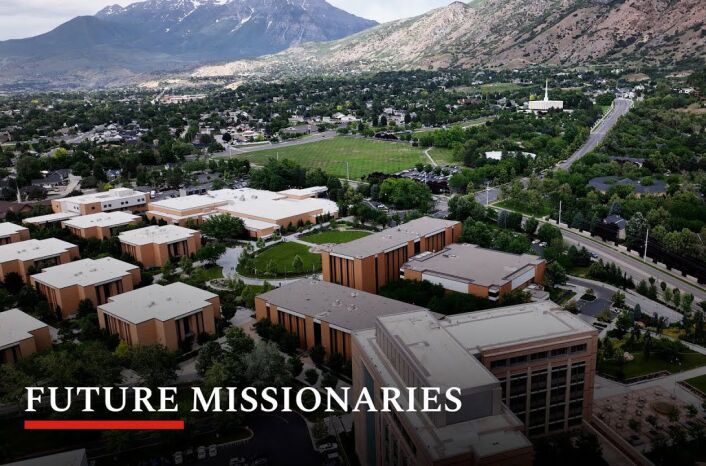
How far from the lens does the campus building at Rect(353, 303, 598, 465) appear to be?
14125 millimetres

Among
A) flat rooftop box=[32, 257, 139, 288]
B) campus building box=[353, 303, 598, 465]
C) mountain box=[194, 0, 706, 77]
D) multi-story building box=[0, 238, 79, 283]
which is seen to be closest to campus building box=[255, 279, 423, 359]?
campus building box=[353, 303, 598, 465]

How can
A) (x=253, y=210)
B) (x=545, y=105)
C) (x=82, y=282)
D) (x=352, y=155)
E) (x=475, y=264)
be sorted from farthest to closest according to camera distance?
(x=545, y=105), (x=352, y=155), (x=253, y=210), (x=82, y=282), (x=475, y=264)

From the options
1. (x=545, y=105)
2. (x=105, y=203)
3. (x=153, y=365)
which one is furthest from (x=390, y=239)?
(x=545, y=105)

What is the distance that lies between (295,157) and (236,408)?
5500 cm

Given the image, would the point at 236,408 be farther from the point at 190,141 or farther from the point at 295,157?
the point at 190,141

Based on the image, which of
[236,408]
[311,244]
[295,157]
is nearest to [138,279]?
[311,244]

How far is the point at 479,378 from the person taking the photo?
1517 centimetres

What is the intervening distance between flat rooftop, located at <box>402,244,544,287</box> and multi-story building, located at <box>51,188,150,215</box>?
28876mm

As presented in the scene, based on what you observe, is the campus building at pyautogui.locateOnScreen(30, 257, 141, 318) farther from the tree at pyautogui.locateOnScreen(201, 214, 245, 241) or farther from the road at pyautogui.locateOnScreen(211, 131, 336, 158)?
the road at pyautogui.locateOnScreen(211, 131, 336, 158)

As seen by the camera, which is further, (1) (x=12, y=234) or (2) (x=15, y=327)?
(1) (x=12, y=234)

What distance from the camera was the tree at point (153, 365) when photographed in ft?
74.7

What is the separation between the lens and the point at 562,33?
496 ft

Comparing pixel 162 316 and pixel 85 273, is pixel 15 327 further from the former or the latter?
pixel 85 273

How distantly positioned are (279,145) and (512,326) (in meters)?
67.0
